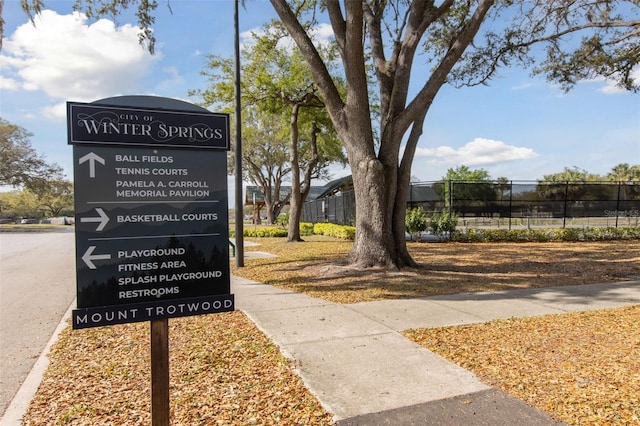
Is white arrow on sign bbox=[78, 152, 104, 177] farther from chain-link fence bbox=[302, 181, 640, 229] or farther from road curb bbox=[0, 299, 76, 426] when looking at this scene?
chain-link fence bbox=[302, 181, 640, 229]

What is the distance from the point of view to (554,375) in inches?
157

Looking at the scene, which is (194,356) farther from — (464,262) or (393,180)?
(464,262)

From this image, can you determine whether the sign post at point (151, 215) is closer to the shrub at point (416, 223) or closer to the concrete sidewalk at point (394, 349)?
the concrete sidewalk at point (394, 349)

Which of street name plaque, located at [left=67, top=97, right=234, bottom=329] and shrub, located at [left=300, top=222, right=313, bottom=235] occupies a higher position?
street name plaque, located at [left=67, top=97, right=234, bottom=329]

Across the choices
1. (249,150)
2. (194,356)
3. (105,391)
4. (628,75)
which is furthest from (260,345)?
(249,150)

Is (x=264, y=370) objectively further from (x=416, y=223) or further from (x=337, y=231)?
(x=337, y=231)

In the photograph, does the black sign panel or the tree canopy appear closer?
the black sign panel

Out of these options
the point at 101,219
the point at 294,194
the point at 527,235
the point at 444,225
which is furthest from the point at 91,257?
Answer: the point at 527,235

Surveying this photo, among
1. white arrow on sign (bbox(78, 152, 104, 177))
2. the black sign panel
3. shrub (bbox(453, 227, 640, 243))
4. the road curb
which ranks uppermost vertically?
the black sign panel

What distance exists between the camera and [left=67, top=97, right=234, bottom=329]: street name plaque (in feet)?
8.89

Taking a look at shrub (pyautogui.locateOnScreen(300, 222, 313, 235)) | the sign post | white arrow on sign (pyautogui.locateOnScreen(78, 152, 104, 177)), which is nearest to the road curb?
the sign post

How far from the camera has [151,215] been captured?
285 cm

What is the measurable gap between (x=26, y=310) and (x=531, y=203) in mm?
21397

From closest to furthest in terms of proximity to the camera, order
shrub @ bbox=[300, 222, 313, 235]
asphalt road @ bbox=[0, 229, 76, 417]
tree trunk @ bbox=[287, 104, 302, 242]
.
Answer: asphalt road @ bbox=[0, 229, 76, 417] < tree trunk @ bbox=[287, 104, 302, 242] < shrub @ bbox=[300, 222, 313, 235]
